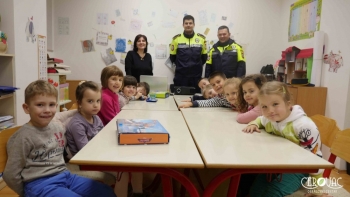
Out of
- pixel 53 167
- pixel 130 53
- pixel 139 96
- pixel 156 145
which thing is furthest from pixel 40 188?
pixel 130 53

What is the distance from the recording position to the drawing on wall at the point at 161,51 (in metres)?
4.60

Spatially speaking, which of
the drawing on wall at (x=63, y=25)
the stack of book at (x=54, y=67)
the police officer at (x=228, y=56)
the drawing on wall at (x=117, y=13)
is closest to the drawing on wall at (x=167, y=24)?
the drawing on wall at (x=117, y=13)

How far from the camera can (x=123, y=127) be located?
51.8 inches

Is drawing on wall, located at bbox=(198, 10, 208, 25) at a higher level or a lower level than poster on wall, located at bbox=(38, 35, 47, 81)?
higher

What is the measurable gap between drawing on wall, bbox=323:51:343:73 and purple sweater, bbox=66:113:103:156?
277 centimetres

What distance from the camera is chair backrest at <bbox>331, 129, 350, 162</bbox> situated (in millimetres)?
1378

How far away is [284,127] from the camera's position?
1441 millimetres

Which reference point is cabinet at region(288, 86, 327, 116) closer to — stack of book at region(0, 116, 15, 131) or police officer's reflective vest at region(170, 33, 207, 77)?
police officer's reflective vest at region(170, 33, 207, 77)

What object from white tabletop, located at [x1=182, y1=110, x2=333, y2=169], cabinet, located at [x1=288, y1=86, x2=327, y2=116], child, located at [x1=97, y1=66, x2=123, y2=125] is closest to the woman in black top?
child, located at [x1=97, y1=66, x2=123, y2=125]

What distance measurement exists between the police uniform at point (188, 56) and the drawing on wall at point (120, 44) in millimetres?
840

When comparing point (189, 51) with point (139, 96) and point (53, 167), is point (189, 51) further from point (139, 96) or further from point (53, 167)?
point (53, 167)

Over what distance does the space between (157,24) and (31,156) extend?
11.9 feet

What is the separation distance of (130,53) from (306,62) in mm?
2470

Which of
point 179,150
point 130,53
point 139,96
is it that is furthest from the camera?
point 130,53
